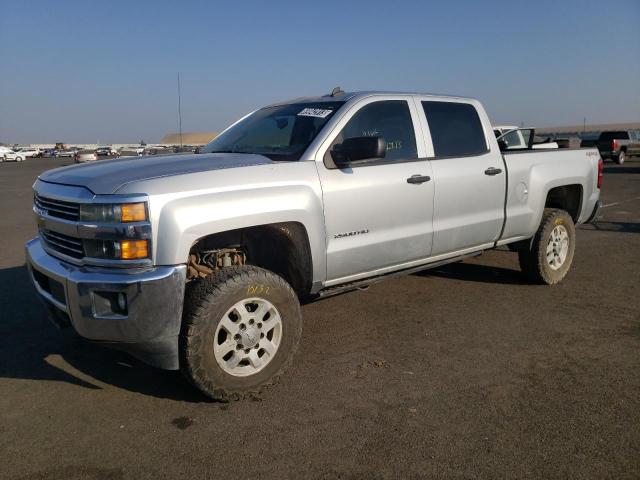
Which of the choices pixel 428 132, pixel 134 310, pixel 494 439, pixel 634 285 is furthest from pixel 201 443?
pixel 634 285

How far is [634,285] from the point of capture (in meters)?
5.91

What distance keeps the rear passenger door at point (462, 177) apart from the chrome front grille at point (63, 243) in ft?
8.97

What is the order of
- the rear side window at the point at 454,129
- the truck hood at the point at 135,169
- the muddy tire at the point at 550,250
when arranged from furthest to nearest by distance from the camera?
the muddy tire at the point at 550,250
the rear side window at the point at 454,129
the truck hood at the point at 135,169

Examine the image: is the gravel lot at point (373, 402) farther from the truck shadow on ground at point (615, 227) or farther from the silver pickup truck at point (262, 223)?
the truck shadow on ground at point (615, 227)

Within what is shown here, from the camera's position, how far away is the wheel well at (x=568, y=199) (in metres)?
6.13

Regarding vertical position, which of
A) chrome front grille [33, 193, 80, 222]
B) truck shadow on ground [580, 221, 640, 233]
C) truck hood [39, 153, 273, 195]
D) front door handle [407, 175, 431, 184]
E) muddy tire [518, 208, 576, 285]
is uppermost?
truck hood [39, 153, 273, 195]

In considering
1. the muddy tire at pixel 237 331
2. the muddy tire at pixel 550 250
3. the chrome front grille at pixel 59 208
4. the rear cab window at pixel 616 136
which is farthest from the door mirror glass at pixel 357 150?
the rear cab window at pixel 616 136

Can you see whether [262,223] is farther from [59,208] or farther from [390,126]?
[390,126]

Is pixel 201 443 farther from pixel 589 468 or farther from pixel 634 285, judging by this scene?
pixel 634 285

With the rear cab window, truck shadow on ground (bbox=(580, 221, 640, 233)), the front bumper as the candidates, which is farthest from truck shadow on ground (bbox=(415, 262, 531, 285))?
the rear cab window

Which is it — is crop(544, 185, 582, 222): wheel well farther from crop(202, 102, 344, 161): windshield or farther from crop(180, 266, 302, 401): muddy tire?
crop(180, 266, 302, 401): muddy tire

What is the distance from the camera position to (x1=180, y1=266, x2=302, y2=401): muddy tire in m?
3.19

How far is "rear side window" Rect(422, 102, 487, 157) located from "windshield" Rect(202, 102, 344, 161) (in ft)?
3.22

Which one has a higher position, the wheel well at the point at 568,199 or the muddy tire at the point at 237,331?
the wheel well at the point at 568,199
